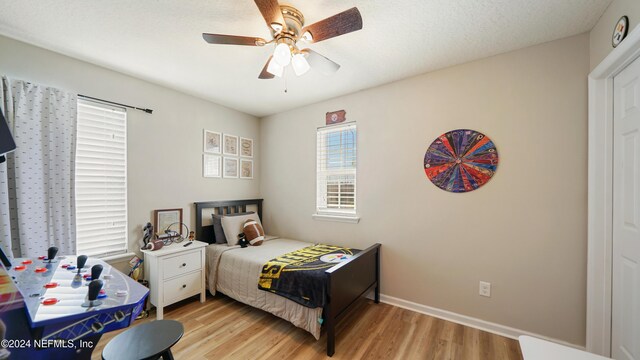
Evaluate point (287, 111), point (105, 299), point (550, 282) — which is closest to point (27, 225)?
point (105, 299)

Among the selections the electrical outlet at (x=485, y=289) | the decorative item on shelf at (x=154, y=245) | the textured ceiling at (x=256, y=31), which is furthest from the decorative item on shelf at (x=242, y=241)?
the electrical outlet at (x=485, y=289)

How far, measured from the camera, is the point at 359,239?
2848 millimetres

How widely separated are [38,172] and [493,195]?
12.3ft

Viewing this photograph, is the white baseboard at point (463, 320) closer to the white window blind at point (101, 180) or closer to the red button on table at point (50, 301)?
the red button on table at point (50, 301)

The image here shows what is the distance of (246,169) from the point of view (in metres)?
3.65

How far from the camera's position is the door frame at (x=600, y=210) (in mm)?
1605

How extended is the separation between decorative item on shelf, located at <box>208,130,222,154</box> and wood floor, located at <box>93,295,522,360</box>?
187cm

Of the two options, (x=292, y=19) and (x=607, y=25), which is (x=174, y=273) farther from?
(x=607, y=25)

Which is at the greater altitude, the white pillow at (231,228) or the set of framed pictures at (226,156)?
the set of framed pictures at (226,156)

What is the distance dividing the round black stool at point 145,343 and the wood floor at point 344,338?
30.4 inches

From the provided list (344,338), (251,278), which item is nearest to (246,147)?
(251,278)

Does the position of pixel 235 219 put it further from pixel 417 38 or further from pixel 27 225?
pixel 417 38

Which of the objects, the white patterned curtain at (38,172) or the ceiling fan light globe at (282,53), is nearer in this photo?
the ceiling fan light globe at (282,53)

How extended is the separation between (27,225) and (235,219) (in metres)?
1.70
